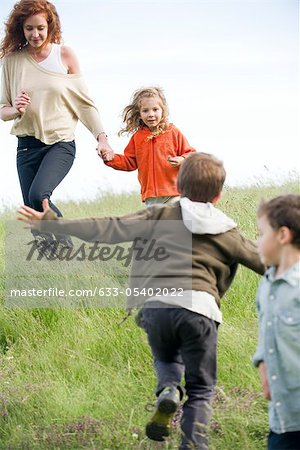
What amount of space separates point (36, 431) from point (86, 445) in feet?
1.35

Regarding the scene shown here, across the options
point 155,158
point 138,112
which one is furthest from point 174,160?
point 138,112

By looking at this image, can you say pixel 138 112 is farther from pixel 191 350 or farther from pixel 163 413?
pixel 163 413

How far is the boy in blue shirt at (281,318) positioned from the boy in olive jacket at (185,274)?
0.56 m

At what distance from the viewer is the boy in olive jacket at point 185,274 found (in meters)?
4.18

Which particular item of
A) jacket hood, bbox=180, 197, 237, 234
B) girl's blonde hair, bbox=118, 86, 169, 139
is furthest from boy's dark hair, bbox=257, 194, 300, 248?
girl's blonde hair, bbox=118, 86, 169, 139

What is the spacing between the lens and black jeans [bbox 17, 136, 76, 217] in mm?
7219

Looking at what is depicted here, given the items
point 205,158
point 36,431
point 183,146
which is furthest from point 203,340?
point 183,146

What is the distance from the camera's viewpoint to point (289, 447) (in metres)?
3.61

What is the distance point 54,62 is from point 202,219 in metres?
3.67

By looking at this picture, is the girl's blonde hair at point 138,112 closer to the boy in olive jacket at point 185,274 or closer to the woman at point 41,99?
the woman at point 41,99

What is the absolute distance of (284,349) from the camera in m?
3.58

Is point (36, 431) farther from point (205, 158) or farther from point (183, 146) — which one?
point (183, 146)

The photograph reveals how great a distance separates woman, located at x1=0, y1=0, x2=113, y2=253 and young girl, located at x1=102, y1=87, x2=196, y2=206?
413 mm

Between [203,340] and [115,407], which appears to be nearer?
[203,340]
